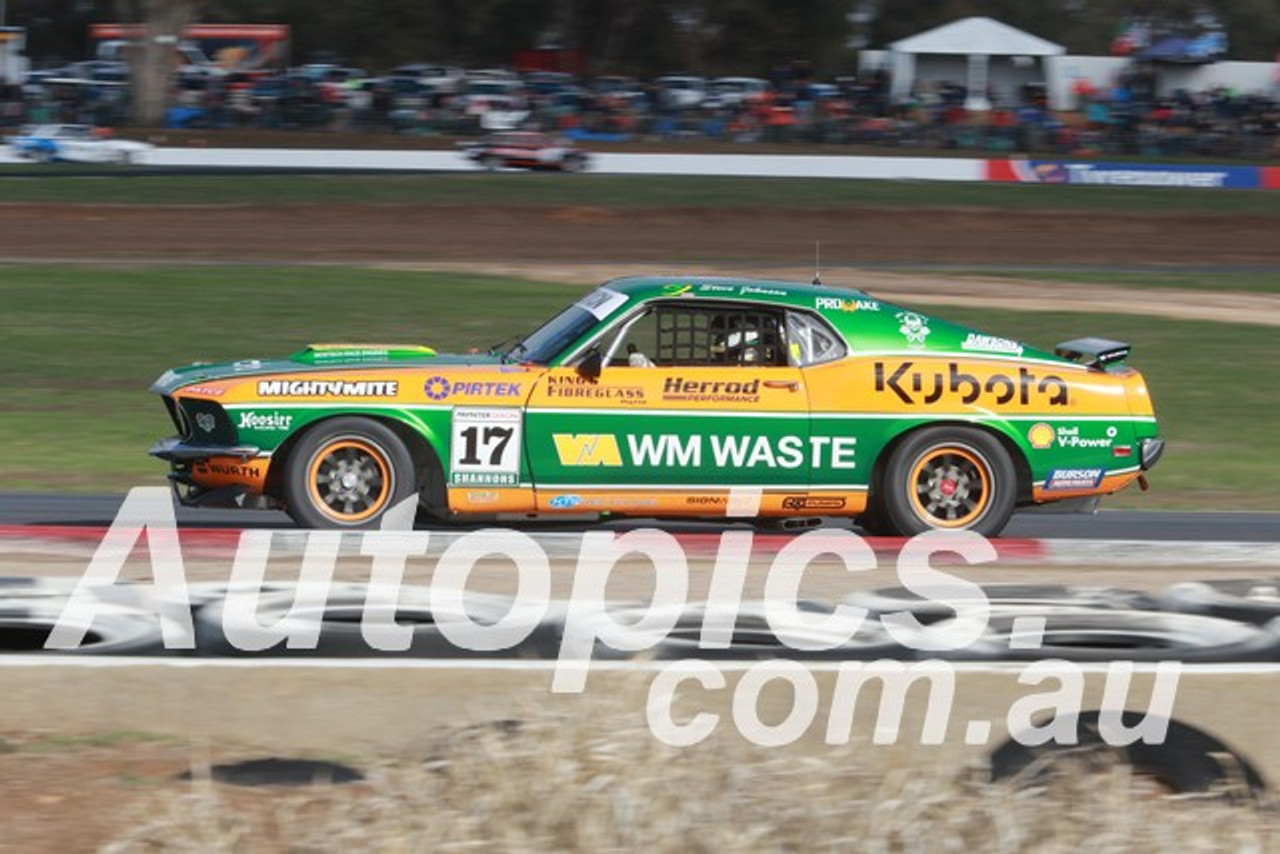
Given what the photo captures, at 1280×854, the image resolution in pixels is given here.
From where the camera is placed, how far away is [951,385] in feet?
30.0

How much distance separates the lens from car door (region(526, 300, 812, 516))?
8.97 meters

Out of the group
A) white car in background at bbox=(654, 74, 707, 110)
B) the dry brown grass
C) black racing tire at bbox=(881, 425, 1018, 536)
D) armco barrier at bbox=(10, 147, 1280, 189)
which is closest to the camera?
the dry brown grass

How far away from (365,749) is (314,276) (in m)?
18.3

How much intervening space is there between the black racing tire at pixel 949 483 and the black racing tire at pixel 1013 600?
2.94 meters

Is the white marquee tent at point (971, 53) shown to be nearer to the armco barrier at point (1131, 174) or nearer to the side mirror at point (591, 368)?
the armco barrier at point (1131, 174)

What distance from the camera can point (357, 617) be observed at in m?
5.85

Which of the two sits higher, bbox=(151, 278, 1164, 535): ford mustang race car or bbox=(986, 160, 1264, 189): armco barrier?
bbox=(986, 160, 1264, 189): armco barrier

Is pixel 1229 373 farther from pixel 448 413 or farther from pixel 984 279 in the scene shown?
pixel 448 413

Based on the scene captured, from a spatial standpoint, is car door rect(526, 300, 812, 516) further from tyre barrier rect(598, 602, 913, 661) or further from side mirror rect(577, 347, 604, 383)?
tyre barrier rect(598, 602, 913, 661)

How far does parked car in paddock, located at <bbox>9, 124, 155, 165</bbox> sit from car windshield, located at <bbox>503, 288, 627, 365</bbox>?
30.4 meters

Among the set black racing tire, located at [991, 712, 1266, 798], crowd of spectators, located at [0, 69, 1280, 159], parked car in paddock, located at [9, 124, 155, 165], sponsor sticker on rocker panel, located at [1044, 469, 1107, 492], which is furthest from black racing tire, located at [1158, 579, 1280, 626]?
crowd of spectators, located at [0, 69, 1280, 159]

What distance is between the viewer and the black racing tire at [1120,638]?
5750mm

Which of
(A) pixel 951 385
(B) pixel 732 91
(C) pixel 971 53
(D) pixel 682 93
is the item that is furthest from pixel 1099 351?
(C) pixel 971 53

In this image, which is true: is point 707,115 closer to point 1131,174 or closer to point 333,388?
point 1131,174
